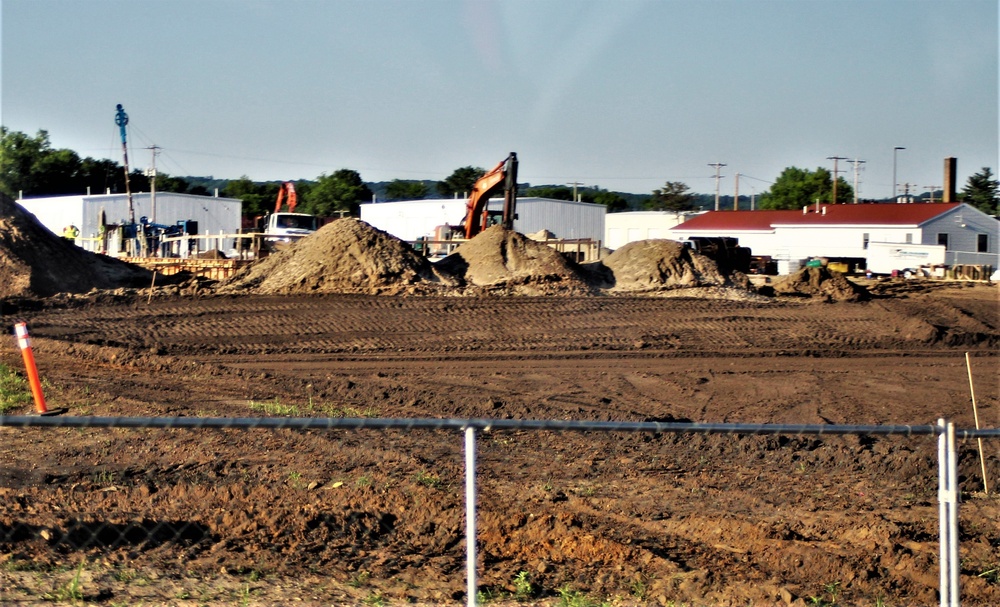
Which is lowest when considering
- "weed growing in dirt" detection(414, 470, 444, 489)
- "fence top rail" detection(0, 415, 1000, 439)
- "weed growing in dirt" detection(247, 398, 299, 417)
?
"weed growing in dirt" detection(414, 470, 444, 489)

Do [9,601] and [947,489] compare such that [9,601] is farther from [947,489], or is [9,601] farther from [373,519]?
[947,489]

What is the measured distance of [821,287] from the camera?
31859mm

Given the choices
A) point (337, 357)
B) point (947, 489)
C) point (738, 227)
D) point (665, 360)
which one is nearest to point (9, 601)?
point (947, 489)

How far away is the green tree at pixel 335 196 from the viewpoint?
100 m

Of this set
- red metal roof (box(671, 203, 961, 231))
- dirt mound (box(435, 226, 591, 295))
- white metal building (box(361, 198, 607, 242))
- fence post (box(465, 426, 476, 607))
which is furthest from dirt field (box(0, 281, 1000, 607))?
white metal building (box(361, 198, 607, 242))

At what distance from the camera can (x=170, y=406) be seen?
42.5ft

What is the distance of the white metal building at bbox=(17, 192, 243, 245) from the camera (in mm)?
63312

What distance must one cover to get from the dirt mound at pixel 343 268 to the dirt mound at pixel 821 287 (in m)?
12.0

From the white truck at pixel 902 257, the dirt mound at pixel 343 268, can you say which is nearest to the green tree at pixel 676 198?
the white truck at pixel 902 257

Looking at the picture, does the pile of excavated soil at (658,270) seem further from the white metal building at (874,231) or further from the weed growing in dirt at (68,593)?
the white metal building at (874,231)

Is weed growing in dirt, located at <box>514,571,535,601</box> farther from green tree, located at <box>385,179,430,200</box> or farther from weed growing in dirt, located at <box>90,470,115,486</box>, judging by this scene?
green tree, located at <box>385,179,430,200</box>

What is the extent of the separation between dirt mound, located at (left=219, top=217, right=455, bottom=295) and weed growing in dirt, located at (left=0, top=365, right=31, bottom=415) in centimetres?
1190

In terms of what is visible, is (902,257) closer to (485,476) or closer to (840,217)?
(840,217)

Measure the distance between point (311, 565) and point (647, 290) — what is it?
23.3m
